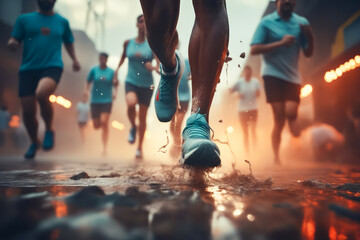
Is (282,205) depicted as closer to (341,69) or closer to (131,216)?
(131,216)

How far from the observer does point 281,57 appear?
3.50 m

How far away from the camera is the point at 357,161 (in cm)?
512

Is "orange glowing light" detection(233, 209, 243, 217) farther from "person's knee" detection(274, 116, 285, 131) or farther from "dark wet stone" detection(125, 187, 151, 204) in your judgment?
"person's knee" detection(274, 116, 285, 131)

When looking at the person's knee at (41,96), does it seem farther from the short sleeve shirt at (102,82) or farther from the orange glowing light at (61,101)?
the orange glowing light at (61,101)

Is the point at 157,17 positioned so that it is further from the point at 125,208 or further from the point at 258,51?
the point at 258,51

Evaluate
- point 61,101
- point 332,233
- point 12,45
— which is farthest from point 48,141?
point 61,101

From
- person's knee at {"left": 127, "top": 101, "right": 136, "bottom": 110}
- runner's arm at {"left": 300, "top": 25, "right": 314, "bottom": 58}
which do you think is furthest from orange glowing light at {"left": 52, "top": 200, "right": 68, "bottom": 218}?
runner's arm at {"left": 300, "top": 25, "right": 314, "bottom": 58}

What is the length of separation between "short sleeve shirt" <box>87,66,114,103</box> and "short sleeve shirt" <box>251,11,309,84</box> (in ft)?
11.7

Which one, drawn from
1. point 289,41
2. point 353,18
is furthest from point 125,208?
point 353,18

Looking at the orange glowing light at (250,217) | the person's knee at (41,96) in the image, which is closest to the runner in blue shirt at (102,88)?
the person's knee at (41,96)

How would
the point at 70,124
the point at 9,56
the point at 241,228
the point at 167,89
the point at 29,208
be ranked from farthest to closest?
1. the point at 70,124
2. the point at 9,56
3. the point at 167,89
4. the point at 29,208
5. the point at 241,228

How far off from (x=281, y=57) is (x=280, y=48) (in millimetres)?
158

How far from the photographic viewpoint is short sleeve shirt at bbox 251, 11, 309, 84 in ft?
11.4

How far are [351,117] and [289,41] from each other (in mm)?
3707
